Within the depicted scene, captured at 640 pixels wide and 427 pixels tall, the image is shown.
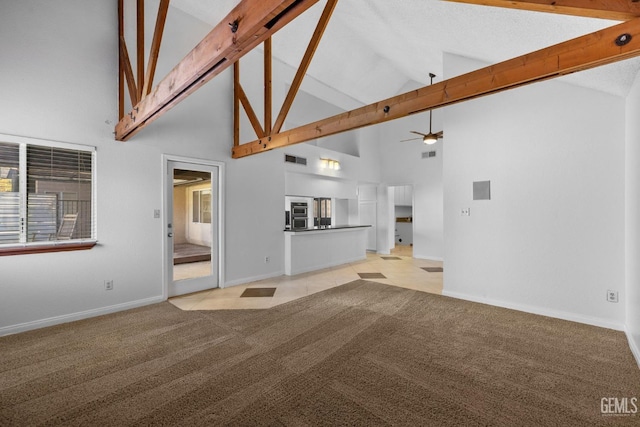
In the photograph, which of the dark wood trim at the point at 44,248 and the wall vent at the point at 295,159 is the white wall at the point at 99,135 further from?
the wall vent at the point at 295,159

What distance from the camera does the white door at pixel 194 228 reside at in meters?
4.48

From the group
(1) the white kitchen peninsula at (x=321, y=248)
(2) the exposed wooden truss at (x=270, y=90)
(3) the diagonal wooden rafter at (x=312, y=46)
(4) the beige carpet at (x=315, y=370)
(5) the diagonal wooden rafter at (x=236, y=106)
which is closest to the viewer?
(4) the beige carpet at (x=315, y=370)

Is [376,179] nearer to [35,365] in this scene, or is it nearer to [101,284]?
[101,284]

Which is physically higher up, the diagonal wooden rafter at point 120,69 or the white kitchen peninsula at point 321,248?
the diagonal wooden rafter at point 120,69

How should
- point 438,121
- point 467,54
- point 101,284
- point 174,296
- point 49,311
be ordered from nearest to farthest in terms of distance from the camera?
1. point 49,311
2. point 101,284
3. point 467,54
4. point 174,296
5. point 438,121

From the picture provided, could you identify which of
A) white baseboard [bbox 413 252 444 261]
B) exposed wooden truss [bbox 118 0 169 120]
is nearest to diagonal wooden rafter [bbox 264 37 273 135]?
exposed wooden truss [bbox 118 0 169 120]

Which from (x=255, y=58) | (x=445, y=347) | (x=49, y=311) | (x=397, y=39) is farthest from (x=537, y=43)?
(x=49, y=311)

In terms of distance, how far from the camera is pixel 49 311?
326 centimetres

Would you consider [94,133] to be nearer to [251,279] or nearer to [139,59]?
[139,59]

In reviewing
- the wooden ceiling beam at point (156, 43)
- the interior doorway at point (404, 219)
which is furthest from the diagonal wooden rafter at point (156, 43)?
the interior doorway at point (404, 219)

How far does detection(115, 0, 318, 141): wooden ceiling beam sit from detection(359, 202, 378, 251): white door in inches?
278

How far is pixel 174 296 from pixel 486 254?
4750mm

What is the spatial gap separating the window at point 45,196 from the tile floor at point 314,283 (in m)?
1.61

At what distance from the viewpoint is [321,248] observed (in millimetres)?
6449
